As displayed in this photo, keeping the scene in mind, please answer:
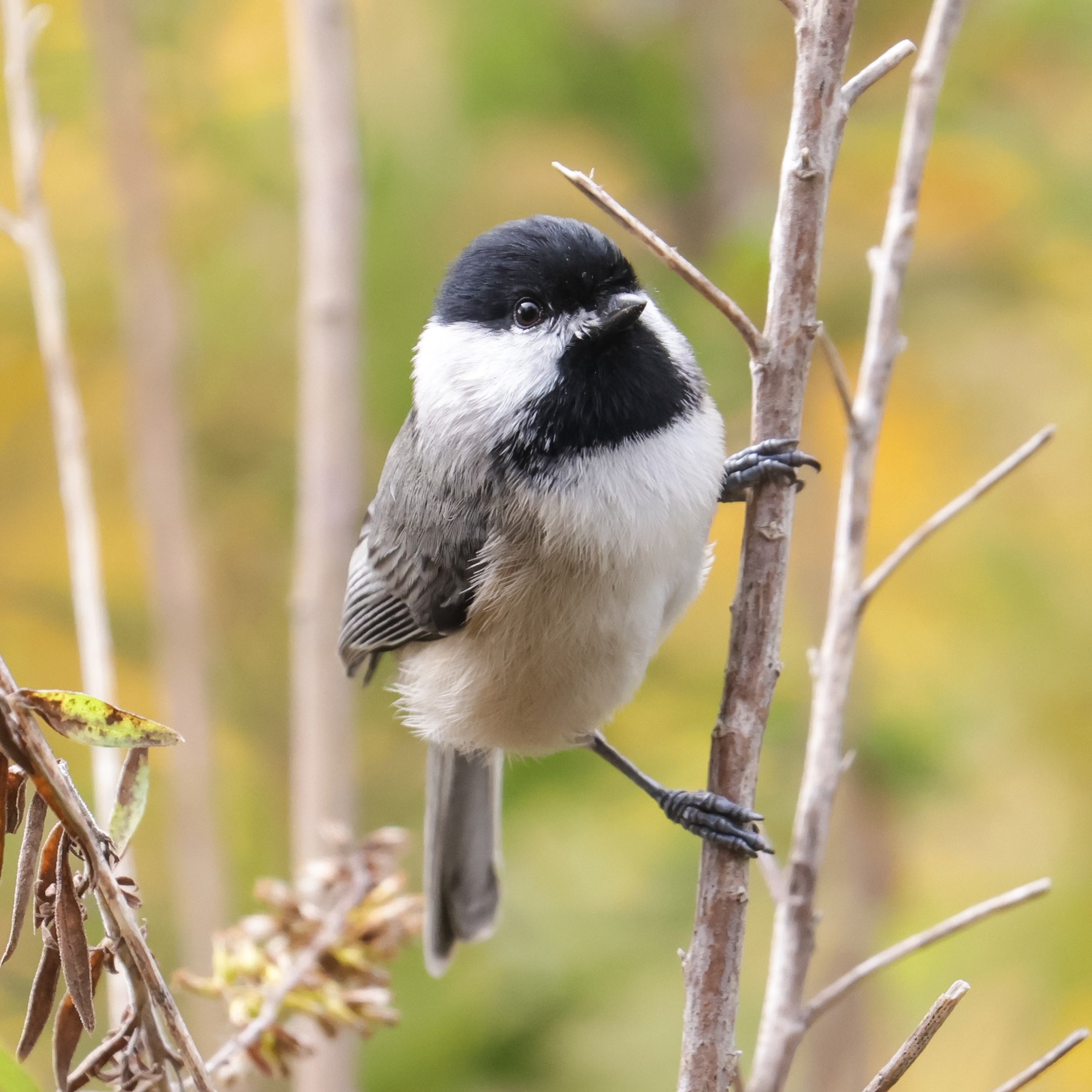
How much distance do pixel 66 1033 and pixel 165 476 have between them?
1.29m

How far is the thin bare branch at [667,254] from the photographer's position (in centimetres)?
102

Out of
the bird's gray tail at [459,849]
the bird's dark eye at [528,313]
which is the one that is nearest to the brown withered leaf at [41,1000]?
the bird's dark eye at [528,313]

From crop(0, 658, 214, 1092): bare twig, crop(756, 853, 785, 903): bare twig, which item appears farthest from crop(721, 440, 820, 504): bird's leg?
crop(0, 658, 214, 1092): bare twig

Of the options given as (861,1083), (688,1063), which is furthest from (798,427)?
(861,1083)

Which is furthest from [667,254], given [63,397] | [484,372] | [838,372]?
[63,397]

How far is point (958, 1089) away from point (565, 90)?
186 cm

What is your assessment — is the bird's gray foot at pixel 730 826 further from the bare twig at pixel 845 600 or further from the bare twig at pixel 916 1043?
the bare twig at pixel 916 1043

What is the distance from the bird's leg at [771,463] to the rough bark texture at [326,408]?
656mm

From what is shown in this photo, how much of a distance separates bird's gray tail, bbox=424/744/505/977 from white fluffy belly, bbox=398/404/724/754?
0.75 ft

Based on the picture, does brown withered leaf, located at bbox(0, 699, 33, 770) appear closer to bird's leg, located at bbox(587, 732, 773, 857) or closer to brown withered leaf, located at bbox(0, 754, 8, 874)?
brown withered leaf, located at bbox(0, 754, 8, 874)

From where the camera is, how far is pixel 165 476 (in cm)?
189

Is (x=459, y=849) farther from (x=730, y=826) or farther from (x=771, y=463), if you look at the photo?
(x=771, y=463)

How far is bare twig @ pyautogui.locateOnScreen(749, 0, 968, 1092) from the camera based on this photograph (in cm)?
111

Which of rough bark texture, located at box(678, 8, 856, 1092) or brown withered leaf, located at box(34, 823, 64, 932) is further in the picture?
rough bark texture, located at box(678, 8, 856, 1092)
